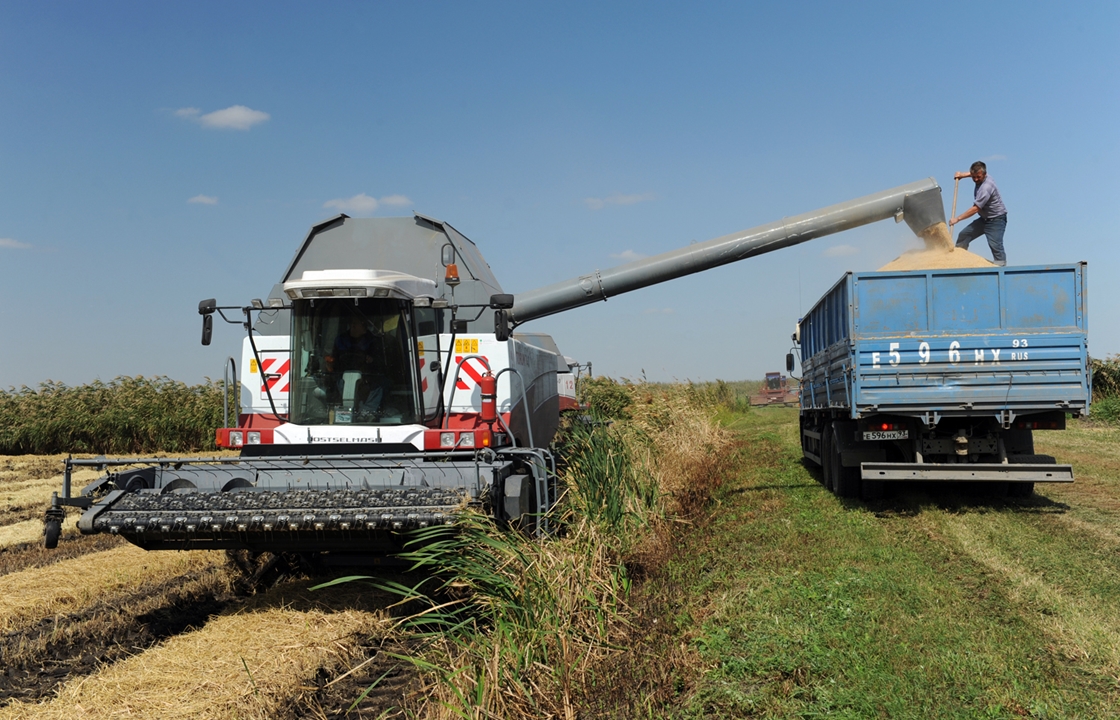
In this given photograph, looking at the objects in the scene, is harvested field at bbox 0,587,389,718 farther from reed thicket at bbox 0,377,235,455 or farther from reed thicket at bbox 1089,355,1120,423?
reed thicket at bbox 1089,355,1120,423

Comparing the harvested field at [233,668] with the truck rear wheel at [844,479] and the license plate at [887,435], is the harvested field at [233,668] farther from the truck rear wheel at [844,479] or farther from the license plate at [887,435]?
the truck rear wheel at [844,479]

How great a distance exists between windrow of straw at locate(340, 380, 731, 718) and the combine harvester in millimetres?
330

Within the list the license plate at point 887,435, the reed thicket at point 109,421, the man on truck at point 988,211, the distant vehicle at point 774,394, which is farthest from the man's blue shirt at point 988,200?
the distant vehicle at point 774,394

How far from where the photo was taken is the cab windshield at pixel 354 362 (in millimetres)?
7344

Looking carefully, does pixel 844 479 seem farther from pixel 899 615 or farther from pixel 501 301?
pixel 501 301

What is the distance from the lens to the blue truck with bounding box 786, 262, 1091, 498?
351 inches

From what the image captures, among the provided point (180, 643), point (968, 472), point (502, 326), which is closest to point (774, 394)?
point (968, 472)

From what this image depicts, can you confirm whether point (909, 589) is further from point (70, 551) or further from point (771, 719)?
point (70, 551)

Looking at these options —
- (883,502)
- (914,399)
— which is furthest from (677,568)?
(883,502)

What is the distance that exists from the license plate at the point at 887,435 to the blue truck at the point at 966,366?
1 centimetres

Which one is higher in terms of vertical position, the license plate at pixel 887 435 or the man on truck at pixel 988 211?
the man on truck at pixel 988 211

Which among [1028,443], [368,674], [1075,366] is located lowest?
[368,674]

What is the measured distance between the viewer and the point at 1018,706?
399 centimetres

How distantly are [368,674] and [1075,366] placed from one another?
758 cm
